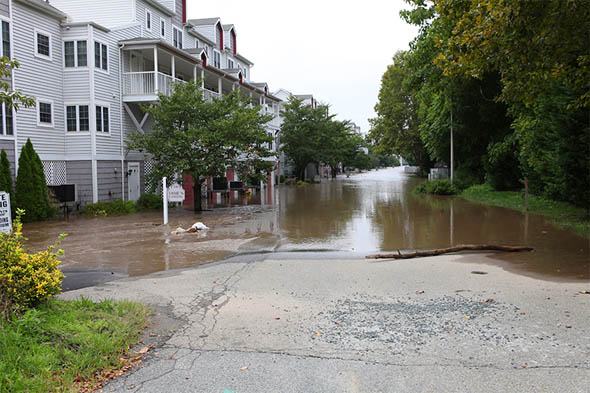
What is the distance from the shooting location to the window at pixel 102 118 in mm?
→ 23203

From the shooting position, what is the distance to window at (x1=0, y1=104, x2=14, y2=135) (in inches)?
746

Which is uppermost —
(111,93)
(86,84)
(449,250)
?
(86,84)

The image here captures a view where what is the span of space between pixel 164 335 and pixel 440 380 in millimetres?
3116

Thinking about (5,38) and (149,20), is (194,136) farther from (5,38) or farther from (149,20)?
(149,20)

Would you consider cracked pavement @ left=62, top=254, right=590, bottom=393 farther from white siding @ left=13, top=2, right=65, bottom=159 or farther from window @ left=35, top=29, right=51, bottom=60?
window @ left=35, top=29, right=51, bottom=60

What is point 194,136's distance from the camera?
808 inches

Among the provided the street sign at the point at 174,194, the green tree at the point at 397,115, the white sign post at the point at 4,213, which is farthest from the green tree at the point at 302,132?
the white sign post at the point at 4,213

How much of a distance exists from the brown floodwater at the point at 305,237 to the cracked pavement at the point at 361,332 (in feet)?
6.35

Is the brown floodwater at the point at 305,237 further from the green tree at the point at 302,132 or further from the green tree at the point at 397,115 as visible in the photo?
the green tree at the point at 397,115

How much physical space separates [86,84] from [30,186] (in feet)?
20.2

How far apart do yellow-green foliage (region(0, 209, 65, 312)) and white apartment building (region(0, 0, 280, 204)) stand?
15371 mm

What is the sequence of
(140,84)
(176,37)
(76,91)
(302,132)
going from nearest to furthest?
(76,91), (140,84), (176,37), (302,132)

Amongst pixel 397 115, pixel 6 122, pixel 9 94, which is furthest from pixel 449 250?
pixel 397 115

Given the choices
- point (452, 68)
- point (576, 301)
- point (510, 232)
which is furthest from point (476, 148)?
point (576, 301)
